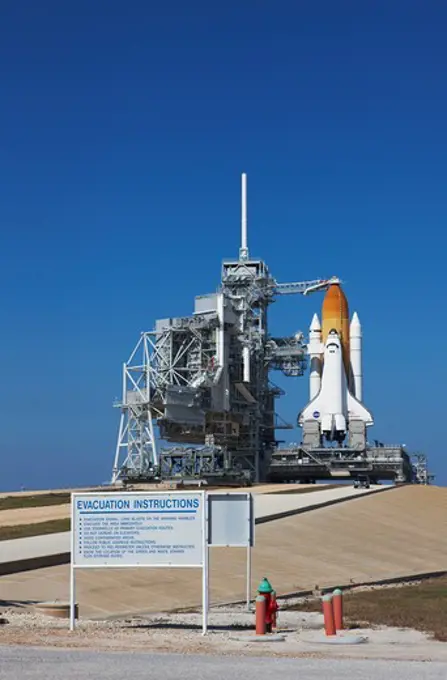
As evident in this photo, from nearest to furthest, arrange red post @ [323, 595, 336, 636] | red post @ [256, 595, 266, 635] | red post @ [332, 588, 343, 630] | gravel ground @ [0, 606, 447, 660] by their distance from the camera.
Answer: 1. gravel ground @ [0, 606, 447, 660]
2. red post @ [323, 595, 336, 636]
3. red post @ [256, 595, 266, 635]
4. red post @ [332, 588, 343, 630]

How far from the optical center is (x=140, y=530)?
15.3 metres

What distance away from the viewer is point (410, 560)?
28906 millimetres

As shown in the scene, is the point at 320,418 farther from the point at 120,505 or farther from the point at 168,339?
the point at 120,505

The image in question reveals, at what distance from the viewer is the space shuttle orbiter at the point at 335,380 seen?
7594 cm

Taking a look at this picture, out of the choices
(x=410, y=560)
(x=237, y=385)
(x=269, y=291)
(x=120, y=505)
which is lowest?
(x=410, y=560)

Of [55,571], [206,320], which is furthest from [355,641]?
[206,320]

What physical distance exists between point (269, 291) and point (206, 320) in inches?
414

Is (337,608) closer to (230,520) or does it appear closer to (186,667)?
(230,520)

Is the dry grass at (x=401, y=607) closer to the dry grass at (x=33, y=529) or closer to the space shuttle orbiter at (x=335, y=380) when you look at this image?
the dry grass at (x=33, y=529)

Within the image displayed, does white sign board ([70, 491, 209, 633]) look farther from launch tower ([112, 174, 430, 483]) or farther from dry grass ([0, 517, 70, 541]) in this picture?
launch tower ([112, 174, 430, 483])

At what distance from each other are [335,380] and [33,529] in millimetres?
48332

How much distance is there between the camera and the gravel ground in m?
12.8

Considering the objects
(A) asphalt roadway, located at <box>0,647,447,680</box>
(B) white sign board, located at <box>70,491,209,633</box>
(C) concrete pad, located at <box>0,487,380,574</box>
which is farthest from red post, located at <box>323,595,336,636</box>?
(C) concrete pad, located at <box>0,487,380,574</box>

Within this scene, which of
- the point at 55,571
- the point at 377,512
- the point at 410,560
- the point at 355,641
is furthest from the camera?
the point at 377,512
